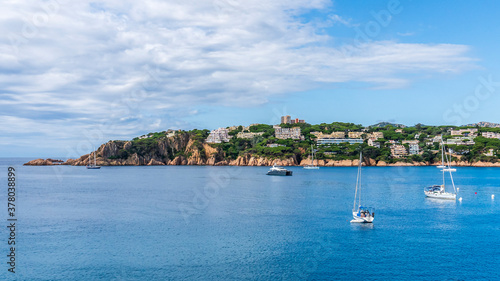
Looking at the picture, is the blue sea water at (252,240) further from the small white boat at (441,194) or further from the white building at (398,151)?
the white building at (398,151)

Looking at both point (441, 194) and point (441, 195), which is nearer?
point (441, 195)

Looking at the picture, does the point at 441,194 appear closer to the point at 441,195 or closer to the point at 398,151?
the point at 441,195

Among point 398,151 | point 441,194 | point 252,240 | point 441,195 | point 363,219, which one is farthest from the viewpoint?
point 398,151

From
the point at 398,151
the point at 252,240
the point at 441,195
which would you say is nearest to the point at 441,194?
the point at 441,195

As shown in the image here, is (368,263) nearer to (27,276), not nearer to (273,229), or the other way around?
(273,229)

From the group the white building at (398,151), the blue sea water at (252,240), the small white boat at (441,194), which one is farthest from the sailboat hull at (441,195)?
the white building at (398,151)

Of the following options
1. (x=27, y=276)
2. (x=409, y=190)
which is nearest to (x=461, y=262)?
(x=27, y=276)

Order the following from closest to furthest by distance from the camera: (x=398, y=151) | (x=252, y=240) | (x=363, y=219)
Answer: (x=252, y=240) < (x=363, y=219) < (x=398, y=151)

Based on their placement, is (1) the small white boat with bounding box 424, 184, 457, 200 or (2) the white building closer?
(1) the small white boat with bounding box 424, 184, 457, 200

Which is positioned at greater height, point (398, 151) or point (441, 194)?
point (398, 151)

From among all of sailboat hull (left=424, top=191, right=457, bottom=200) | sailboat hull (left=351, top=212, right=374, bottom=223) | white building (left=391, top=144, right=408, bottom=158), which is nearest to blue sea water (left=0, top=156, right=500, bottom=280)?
sailboat hull (left=351, top=212, right=374, bottom=223)

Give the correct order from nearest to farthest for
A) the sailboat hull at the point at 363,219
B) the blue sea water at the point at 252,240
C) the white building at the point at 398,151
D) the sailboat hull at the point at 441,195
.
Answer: the blue sea water at the point at 252,240
the sailboat hull at the point at 363,219
the sailboat hull at the point at 441,195
the white building at the point at 398,151

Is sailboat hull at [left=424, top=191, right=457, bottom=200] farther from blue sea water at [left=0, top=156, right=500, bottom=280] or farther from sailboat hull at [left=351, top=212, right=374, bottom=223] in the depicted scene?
sailboat hull at [left=351, top=212, right=374, bottom=223]

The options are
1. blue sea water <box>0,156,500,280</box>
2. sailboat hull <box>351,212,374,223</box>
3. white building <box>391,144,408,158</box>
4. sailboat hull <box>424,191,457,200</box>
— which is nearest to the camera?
blue sea water <box>0,156,500,280</box>
